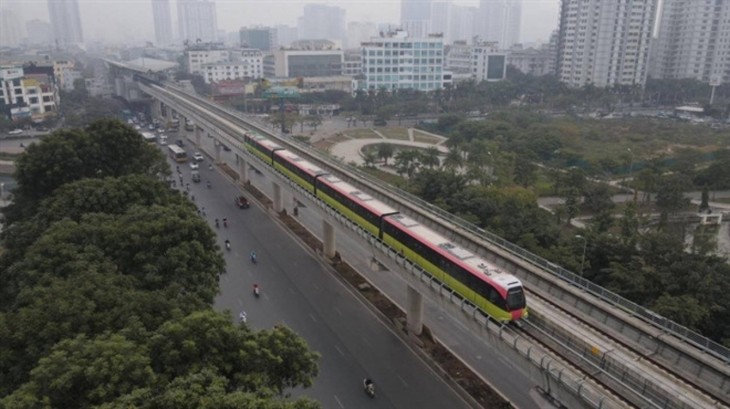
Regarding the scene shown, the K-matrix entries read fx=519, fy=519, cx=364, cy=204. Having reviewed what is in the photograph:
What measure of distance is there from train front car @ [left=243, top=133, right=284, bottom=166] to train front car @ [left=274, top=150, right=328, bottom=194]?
5.65 feet

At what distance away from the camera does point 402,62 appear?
5379 inches

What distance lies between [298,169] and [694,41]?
146111mm

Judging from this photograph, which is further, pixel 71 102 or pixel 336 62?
pixel 336 62

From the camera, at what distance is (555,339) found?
21594 mm

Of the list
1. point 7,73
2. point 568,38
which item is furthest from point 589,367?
point 568,38

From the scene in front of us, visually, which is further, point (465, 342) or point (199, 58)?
point (199, 58)

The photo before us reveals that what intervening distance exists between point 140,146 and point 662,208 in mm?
49757

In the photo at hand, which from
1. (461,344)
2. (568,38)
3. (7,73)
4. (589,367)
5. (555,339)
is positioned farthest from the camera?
(568,38)

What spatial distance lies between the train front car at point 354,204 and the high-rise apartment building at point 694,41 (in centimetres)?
13610

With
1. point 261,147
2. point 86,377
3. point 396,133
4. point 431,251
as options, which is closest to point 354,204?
point 431,251

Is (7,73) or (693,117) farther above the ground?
(7,73)

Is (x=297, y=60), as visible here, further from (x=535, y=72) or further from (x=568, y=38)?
(x=535, y=72)

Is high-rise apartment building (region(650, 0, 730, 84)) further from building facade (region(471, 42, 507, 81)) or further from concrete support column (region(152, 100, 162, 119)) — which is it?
concrete support column (region(152, 100, 162, 119))

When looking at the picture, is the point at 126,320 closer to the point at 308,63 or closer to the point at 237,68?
the point at 308,63
